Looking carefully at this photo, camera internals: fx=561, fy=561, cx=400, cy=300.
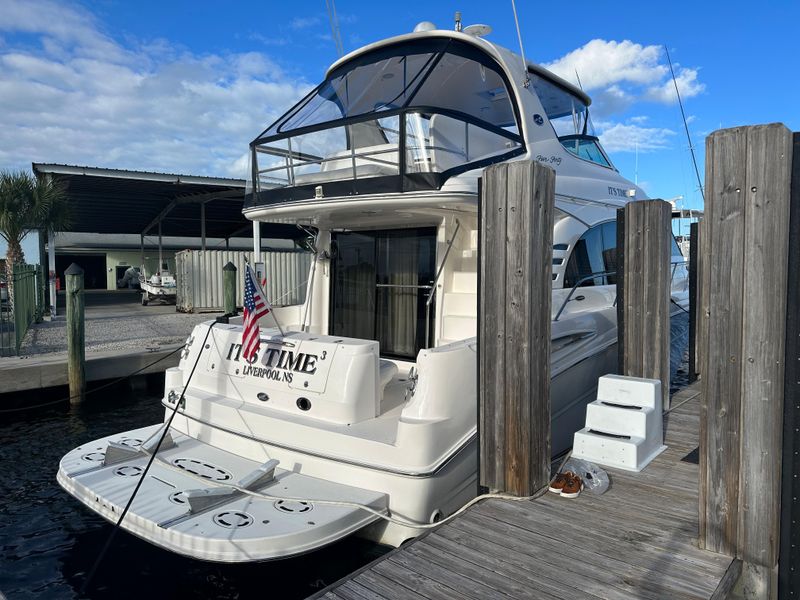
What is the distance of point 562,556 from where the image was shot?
286 centimetres

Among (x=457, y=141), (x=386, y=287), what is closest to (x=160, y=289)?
(x=386, y=287)

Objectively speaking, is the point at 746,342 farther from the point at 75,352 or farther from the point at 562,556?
the point at 75,352

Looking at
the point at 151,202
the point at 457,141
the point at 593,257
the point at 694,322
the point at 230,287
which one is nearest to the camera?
the point at 457,141

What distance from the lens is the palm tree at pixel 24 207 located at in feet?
49.9

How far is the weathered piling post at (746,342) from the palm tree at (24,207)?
56.3 feet

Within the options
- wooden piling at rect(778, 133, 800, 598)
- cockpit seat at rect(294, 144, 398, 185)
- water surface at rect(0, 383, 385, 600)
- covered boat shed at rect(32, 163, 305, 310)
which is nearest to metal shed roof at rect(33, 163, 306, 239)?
covered boat shed at rect(32, 163, 305, 310)

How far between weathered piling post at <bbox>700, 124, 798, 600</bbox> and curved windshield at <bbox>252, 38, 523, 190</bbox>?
2172 mm

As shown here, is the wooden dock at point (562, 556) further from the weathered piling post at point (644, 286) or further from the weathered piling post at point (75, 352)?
the weathered piling post at point (75, 352)

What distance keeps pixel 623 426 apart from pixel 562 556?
1.70 m

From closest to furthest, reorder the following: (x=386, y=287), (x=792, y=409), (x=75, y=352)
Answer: (x=792, y=409) < (x=386, y=287) < (x=75, y=352)

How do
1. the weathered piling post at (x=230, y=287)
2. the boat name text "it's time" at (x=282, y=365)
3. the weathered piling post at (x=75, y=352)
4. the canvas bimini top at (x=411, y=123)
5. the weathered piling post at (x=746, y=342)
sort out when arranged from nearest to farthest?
the weathered piling post at (x=746, y=342) → the boat name text "it's time" at (x=282, y=365) → the canvas bimini top at (x=411, y=123) → the weathered piling post at (x=75, y=352) → the weathered piling post at (x=230, y=287)

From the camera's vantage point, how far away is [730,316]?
103 inches

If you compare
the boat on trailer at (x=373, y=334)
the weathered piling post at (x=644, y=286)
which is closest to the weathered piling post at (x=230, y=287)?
the boat on trailer at (x=373, y=334)

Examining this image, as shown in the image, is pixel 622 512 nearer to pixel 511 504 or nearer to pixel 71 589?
pixel 511 504
